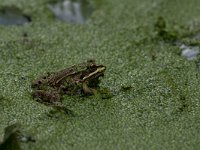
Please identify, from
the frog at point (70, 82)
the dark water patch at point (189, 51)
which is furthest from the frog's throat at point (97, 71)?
the dark water patch at point (189, 51)

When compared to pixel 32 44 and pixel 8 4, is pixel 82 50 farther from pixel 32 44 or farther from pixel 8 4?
pixel 8 4

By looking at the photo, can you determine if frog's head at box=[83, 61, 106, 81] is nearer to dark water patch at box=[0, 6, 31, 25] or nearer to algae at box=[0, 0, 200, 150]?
algae at box=[0, 0, 200, 150]

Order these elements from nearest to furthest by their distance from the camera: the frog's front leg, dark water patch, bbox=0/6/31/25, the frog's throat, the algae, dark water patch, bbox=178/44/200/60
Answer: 1. the algae
2. the frog's front leg
3. the frog's throat
4. dark water patch, bbox=178/44/200/60
5. dark water patch, bbox=0/6/31/25

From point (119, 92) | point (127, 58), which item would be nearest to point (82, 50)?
point (127, 58)

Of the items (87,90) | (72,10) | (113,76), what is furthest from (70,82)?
(72,10)

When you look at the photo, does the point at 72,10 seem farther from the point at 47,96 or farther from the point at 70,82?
the point at 47,96

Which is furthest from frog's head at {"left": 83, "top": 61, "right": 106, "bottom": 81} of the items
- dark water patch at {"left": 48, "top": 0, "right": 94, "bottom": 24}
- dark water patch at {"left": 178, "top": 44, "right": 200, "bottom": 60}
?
dark water patch at {"left": 48, "top": 0, "right": 94, "bottom": 24}
